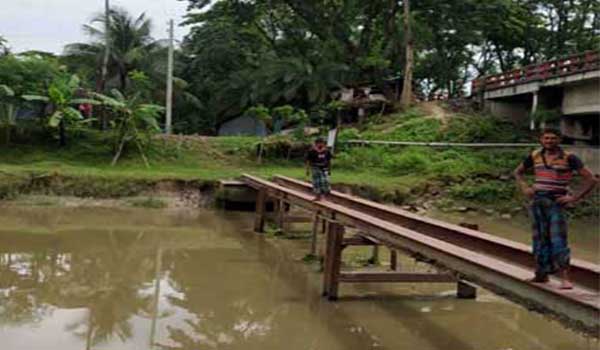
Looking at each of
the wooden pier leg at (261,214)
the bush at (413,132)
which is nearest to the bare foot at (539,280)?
the wooden pier leg at (261,214)

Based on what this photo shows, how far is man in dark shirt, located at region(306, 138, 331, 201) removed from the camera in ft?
36.2

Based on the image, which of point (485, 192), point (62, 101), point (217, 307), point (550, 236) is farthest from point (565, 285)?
point (62, 101)

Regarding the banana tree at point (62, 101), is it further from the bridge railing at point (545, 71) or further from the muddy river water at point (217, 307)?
the bridge railing at point (545, 71)

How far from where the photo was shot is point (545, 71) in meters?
23.7

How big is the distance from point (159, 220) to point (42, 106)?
992cm

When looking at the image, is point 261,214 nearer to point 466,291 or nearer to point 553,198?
point 466,291

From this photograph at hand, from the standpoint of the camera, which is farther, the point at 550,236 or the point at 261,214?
the point at 261,214

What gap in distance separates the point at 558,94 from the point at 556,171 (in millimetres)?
21001

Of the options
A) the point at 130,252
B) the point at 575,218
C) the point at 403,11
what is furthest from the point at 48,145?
the point at 575,218

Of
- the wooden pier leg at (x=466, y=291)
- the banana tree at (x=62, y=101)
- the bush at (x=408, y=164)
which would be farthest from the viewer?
the bush at (x=408, y=164)

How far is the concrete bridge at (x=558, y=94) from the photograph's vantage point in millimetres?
21328

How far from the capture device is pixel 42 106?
24.2 metres

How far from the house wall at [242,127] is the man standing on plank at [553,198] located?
93.8 ft

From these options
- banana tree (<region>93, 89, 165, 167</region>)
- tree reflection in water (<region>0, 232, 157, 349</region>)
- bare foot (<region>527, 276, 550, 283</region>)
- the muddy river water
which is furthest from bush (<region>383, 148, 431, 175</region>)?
bare foot (<region>527, 276, 550, 283</region>)
